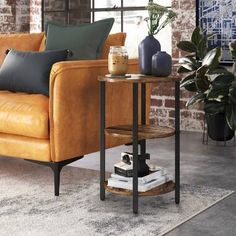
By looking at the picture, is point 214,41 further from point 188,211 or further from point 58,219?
point 58,219

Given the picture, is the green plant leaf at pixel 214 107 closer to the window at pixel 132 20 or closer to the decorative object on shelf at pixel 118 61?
the window at pixel 132 20

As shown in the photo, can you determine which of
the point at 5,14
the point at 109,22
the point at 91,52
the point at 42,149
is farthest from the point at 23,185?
the point at 5,14

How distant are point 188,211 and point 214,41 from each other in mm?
2402

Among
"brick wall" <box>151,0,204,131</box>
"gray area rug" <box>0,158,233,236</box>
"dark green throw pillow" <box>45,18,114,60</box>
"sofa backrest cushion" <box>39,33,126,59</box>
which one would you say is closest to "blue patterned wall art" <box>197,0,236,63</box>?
"brick wall" <box>151,0,204,131</box>

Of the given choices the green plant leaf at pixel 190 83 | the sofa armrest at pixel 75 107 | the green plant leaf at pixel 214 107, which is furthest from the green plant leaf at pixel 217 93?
the sofa armrest at pixel 75 107

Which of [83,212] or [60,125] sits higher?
[60,125]

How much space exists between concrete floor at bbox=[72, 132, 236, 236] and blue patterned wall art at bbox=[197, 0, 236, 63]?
2.66 feet

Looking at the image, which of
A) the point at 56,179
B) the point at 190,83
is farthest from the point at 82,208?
the point at 190,83

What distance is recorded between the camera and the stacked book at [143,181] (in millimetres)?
2922

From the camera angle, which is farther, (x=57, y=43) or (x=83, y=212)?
(x=57, y=43)

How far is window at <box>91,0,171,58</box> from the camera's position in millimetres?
5414

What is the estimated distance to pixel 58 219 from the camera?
276 cm

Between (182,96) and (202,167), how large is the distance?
146 cm

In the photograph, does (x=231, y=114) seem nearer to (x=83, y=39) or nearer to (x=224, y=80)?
(x=224, y=80)
